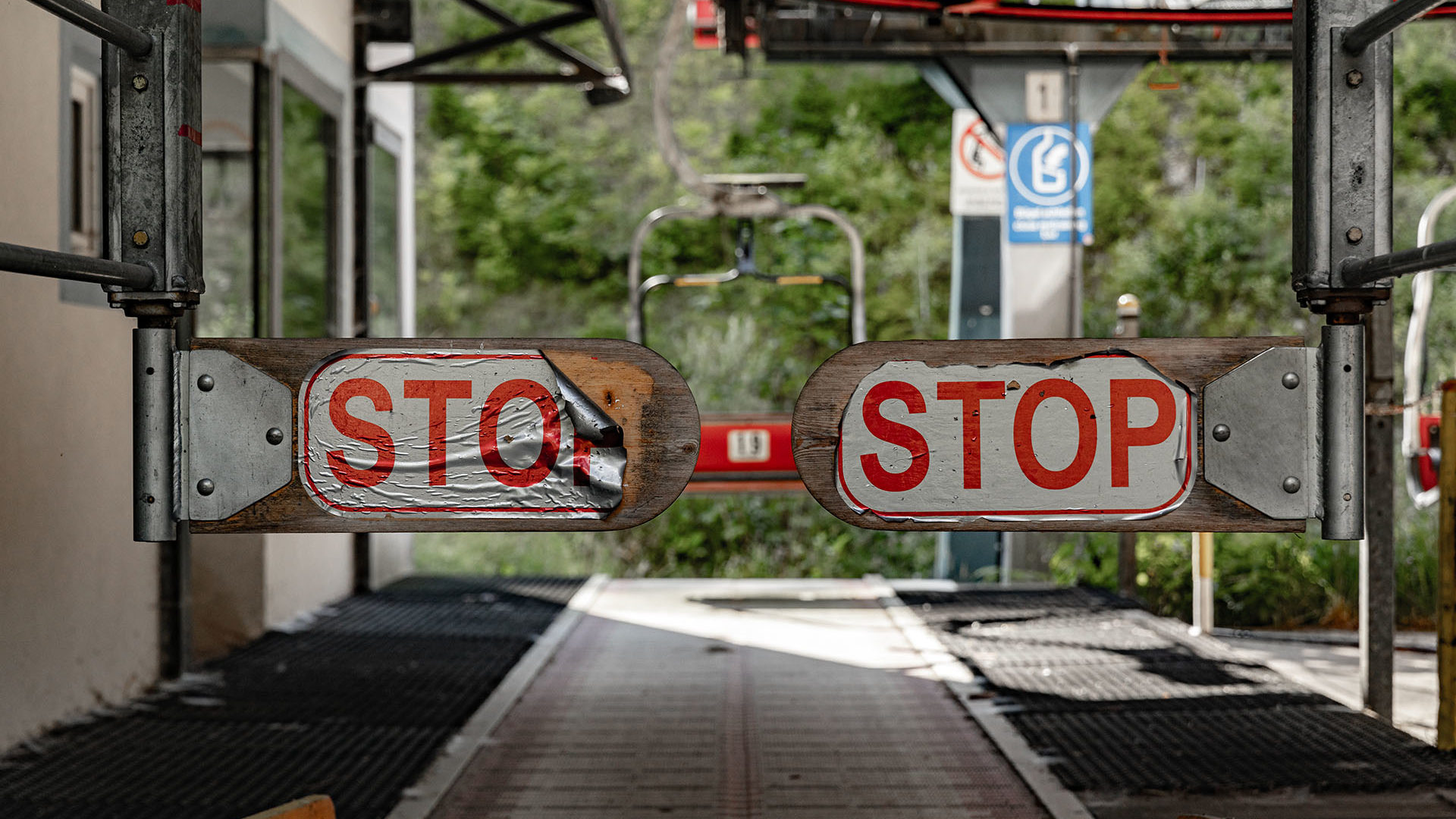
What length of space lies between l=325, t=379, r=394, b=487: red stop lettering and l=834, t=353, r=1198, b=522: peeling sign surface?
0.54 meters

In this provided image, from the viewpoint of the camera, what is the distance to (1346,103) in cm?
161

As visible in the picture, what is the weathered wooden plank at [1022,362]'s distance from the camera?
158 centimetres

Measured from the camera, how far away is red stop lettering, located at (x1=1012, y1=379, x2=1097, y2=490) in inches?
62.3

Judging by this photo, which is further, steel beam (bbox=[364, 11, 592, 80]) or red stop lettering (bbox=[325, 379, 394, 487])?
steel beam (bbox=[364, 11, 592, 80])

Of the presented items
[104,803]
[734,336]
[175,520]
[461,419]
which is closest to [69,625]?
[104,803]

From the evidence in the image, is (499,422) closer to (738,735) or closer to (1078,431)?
(1078,431)

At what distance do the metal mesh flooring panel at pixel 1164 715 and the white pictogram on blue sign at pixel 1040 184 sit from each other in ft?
7.11

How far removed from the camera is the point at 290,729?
3.73 metres

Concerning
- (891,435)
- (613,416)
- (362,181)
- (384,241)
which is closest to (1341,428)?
(891,435)

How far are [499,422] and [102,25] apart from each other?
2.08 ft

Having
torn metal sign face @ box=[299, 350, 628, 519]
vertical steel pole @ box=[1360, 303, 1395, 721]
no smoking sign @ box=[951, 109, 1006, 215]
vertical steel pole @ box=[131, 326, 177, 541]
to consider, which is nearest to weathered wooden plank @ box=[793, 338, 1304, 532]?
torn metal sign face @ box=[299, 350, 628, 519]

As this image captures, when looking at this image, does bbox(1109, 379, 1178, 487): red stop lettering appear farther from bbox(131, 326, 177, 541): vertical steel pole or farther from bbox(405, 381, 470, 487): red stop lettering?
bbox(131, 326, 177, 541): vertical steel pole

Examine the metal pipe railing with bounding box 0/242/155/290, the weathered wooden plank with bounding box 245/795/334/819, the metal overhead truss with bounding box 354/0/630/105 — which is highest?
the metal overhead truss with bounding box 354/0/630/105

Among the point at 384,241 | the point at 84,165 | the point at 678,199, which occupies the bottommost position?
the point at 84,165
